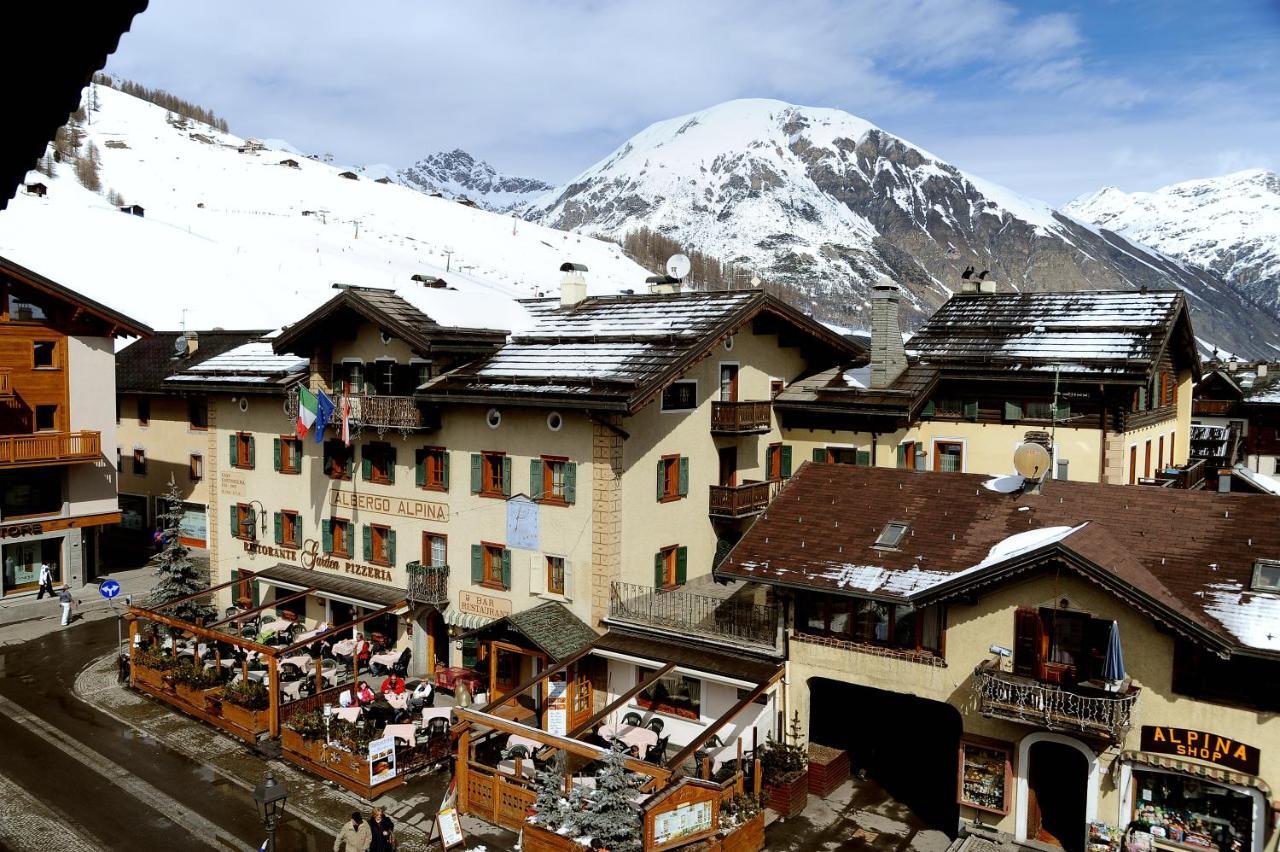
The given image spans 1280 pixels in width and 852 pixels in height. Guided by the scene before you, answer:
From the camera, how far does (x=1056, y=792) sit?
2114 cm

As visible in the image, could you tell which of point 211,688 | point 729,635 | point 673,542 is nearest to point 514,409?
point 673,542

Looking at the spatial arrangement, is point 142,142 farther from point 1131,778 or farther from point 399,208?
point 1131,778

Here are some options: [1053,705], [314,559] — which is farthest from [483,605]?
[1053,705]

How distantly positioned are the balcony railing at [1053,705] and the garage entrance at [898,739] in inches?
178

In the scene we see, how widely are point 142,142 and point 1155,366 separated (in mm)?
171994

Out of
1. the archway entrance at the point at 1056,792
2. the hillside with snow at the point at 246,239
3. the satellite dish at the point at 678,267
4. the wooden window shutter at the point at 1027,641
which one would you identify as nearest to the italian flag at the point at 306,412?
the hillside with snow at the point at 246,239

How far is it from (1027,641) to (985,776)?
3.13 m

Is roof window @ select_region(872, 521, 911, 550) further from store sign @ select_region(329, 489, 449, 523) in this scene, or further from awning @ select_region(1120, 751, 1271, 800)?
store sign @ select_region(329, 489, 449, 523)

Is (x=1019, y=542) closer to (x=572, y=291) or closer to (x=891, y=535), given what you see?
(x=891, y=535)

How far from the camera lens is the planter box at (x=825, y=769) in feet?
78.3

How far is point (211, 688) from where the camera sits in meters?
29.7

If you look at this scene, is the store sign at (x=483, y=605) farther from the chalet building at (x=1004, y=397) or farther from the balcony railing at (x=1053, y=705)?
the balcony railing at (x=1053, y=705)

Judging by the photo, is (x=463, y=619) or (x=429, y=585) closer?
(x=463, y=619)

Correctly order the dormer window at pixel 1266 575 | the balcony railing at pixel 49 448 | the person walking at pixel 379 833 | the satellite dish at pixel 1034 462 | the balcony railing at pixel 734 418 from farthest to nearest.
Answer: the balcony railing at pixel 49 448 < the balcony railing at pixel 734 418 < the satellite dish at pixel 1034 462 < the person walking at pixel 379 833 < the dormer window at pixel 1266 575
